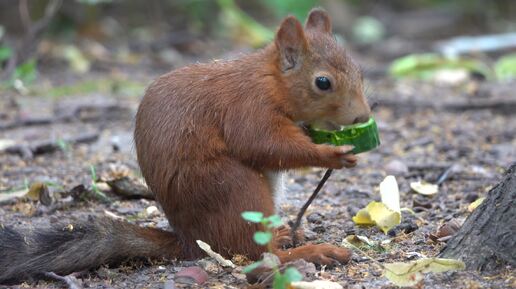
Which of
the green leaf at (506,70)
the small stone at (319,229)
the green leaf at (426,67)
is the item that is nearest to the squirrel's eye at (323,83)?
the small stone at (319,229)

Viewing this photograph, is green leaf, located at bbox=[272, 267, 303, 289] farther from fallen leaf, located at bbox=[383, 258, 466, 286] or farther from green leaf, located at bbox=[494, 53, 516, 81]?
green leaf, located at bbox=[494, 53, 516, 81]

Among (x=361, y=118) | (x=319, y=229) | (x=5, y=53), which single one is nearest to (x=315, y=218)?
(x=319, y=229)

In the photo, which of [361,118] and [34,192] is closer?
[361,118]

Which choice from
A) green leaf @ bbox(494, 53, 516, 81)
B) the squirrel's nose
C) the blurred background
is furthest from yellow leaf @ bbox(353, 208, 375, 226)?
green leaf @ bbox(494, 53, 516, 81)

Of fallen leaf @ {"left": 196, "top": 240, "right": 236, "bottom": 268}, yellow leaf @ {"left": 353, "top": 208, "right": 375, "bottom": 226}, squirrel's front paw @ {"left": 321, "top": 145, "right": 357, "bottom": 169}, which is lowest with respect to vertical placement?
fallen leaf @ {"left": 196, "top": 240, "right": 236, "bottom": 268}

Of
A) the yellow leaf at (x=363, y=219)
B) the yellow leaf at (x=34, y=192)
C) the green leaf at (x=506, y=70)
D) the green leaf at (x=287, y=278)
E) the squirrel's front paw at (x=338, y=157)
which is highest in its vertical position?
the green leaf at (x=506, y=70)

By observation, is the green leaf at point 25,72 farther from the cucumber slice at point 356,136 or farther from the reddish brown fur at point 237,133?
the cucumber slice at point 356,136

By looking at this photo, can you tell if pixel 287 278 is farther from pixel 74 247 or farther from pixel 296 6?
pixel 296 6
